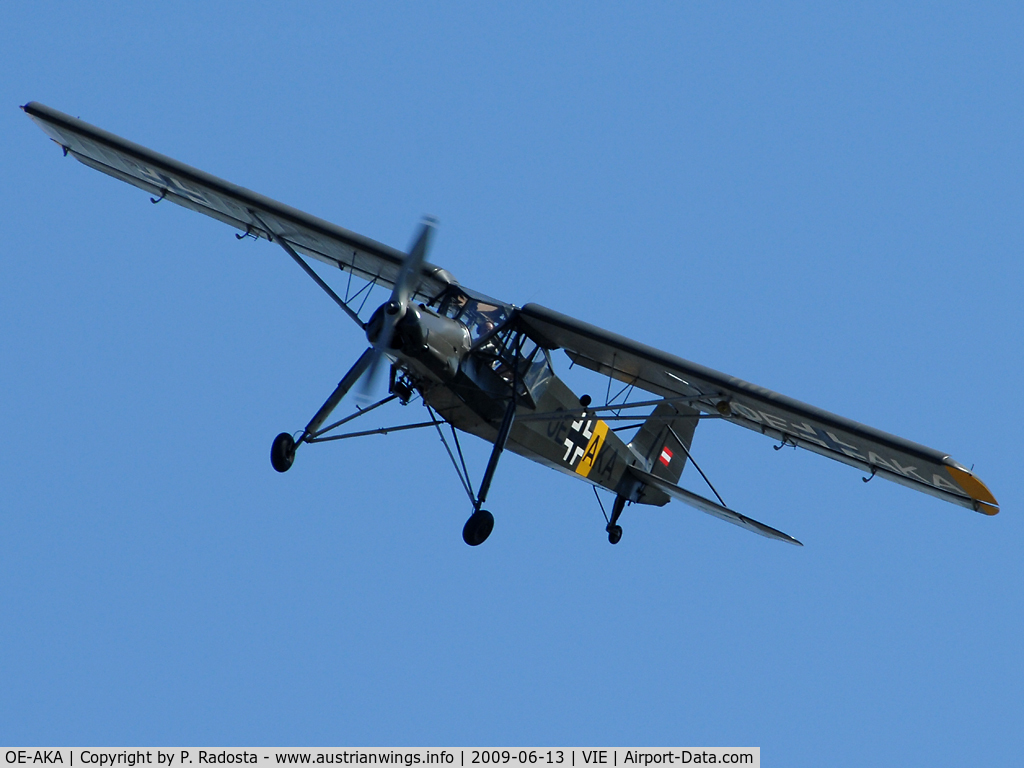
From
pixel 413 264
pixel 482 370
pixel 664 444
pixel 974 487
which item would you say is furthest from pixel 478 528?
pixel 664 444

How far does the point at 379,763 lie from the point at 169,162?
7684 mm

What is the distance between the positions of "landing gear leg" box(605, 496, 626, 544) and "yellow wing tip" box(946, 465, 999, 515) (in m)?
5.40

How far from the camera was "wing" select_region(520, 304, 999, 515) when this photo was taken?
1644 cm

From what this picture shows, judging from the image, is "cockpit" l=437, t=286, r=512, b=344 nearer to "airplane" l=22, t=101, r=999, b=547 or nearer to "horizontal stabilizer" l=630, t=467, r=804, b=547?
"airplane" l=22, t=101, r=999, b=547

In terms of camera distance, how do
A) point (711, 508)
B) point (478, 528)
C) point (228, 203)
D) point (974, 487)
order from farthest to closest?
1. point (711, 508)
2. point (228, 203)
3. point (478, 528)
4. point (974, 487)

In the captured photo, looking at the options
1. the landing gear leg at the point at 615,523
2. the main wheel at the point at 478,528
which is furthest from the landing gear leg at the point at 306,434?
the landing gear leg at the point at 615,523

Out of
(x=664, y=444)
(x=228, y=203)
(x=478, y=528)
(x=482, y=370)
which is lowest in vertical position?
(x=478, y=528)

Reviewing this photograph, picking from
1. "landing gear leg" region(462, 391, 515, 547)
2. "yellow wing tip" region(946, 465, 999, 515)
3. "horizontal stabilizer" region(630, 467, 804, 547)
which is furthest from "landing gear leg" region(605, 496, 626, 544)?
"yellow wing tip" region(946, 465, 999, 515)

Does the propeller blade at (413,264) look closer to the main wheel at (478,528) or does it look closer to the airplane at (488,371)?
the airplane at (488,371)

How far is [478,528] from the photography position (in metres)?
16.7

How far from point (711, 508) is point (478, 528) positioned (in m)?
4.05

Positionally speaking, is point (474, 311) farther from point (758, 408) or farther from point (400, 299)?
point (758, 408)

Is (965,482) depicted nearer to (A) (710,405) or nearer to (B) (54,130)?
(A) (710,405)

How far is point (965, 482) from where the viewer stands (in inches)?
627
